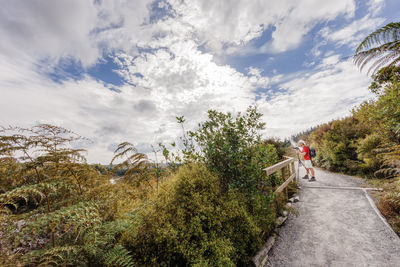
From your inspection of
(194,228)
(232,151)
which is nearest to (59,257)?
(194,228)

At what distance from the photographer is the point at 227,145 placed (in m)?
3.86

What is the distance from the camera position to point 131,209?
113 inches

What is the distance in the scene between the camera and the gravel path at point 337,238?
3.12 m

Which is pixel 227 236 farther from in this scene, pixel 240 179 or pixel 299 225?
pixel 299 225

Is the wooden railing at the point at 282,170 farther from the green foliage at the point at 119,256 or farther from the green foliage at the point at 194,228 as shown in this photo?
the green foliage at the point at 119,256

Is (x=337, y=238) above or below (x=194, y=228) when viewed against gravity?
below

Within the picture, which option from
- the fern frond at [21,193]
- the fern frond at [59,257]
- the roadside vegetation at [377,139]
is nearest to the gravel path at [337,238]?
the roadside vegetation at [377,139]

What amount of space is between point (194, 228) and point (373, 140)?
10115 millimetres

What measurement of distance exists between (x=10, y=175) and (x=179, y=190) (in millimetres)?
2290

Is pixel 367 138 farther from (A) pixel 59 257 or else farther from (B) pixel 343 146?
(A) pixel 59 257

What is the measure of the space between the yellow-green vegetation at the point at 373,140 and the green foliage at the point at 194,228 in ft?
14.0

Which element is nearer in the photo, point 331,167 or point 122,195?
point 122,195

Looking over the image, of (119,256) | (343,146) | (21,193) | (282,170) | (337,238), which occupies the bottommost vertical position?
(337,238)

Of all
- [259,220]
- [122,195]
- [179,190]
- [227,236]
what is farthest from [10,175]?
[259,220]
